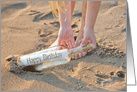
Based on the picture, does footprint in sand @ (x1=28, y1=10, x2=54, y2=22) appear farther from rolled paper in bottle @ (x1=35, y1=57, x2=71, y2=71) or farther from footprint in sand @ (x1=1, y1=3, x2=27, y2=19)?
rolled paper in bottle @ (x1=35, y1=57, x2=71, y2=71)

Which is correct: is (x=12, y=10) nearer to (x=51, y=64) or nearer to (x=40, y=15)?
(x=40, y=15)

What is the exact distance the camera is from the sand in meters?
1.35

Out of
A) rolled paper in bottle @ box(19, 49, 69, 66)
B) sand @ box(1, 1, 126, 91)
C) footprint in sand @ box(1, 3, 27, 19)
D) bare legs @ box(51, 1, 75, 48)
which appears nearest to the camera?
sand @ box(1, 1, 126, 91)

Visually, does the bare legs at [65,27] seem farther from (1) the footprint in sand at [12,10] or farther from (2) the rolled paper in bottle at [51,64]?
(1) the footprint in sand at [12,10]

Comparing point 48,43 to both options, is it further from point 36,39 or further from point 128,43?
point 128,43

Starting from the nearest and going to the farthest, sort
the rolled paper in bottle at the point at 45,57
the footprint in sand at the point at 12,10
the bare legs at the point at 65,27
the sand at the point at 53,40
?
the sand at the point at 53,40 < the rolled paper in bottle at the point at 45,57 < the bare legs at the point at 65,27 < the footprint in sand at the point at 12,10

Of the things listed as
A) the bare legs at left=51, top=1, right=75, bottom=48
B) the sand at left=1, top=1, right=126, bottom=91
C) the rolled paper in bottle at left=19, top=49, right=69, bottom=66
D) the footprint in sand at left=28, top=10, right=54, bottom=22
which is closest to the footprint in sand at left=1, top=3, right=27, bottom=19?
the sand at left=1, top=1, right=126, bottom=91

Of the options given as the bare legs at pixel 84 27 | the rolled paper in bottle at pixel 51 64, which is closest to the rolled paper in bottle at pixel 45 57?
the rolled paper in bottle at pixel 51 64

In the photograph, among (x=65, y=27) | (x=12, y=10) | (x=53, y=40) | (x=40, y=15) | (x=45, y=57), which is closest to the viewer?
(x=45, y=57)

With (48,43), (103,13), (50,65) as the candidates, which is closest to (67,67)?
(50,65)

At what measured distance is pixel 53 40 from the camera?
186 cm

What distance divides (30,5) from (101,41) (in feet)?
3.80

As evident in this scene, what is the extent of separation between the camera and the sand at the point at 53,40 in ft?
4.42

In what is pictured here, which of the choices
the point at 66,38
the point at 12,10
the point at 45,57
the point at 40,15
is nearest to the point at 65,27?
the point at 66,38
